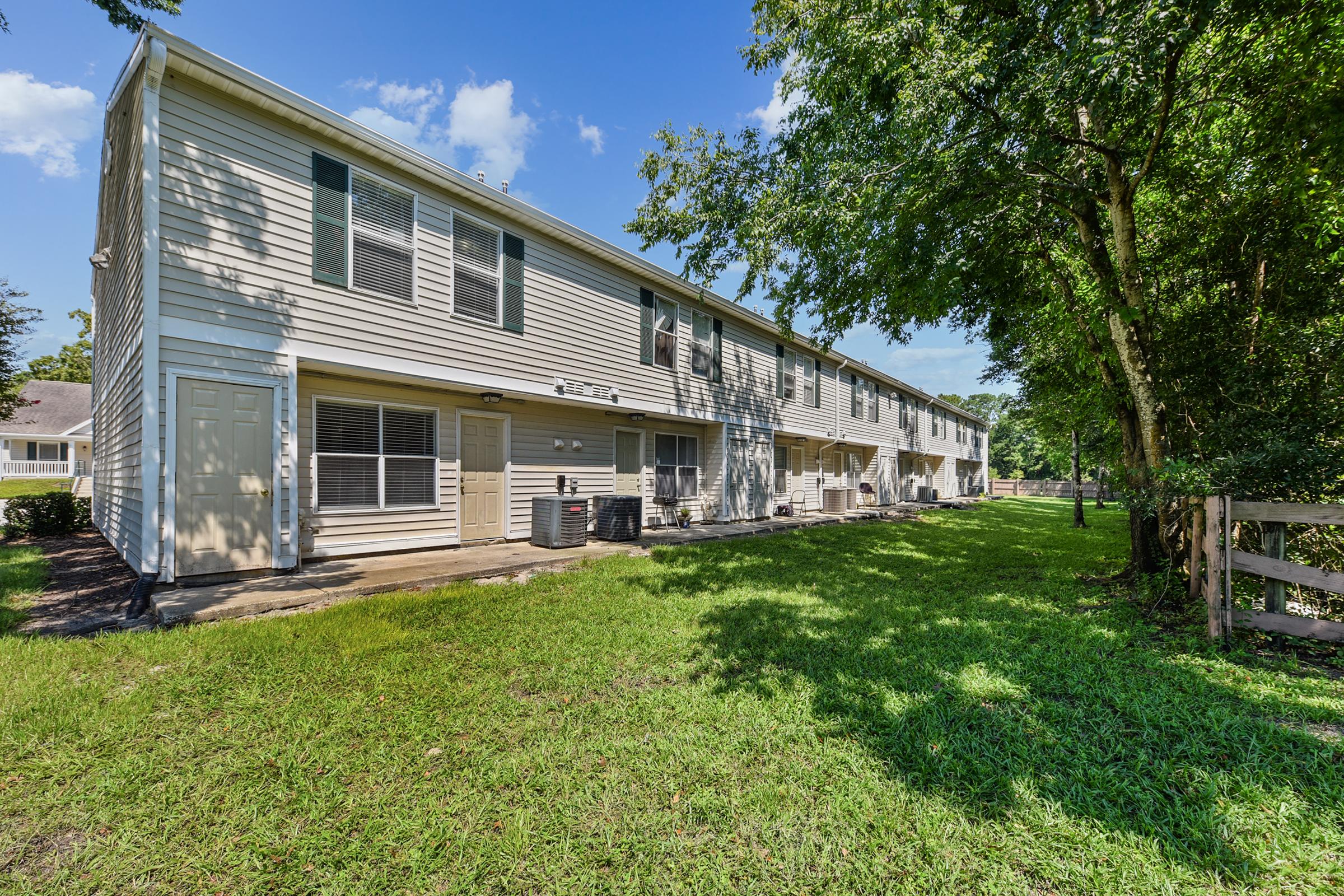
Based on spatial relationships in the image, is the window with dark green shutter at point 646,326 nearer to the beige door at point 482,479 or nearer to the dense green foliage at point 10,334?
the beige door at point 482,479

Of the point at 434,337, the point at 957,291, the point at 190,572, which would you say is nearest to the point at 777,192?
the point at 957,291

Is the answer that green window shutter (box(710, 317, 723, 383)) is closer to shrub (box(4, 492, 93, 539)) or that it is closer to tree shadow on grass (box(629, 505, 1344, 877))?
tree shadow on grass (box(629, 505, 1344, 877))

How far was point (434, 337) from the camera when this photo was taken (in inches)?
269

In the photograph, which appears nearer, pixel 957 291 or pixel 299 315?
pixel 299 315

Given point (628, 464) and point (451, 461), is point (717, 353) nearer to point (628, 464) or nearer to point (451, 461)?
point (628, 464)

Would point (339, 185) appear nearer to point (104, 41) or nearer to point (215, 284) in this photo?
point (215, 284)

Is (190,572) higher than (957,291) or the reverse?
the reverse

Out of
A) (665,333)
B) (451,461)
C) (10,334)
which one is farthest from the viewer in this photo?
(10,334)

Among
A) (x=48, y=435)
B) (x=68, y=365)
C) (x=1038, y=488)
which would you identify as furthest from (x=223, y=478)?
(x=1038, y=488)

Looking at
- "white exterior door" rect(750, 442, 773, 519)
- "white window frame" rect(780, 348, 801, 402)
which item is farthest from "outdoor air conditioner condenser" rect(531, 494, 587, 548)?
"white window frame" rect(780, 348, 801, 402)

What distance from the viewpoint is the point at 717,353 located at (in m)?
11.9

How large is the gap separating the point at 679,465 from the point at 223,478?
793 centimetres

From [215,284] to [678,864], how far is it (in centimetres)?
675

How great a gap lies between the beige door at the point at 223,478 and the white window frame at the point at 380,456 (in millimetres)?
757
